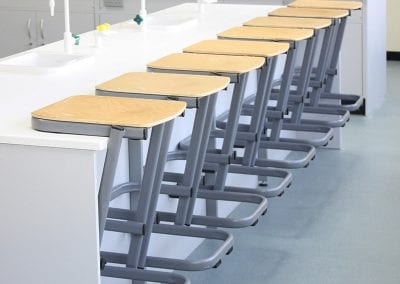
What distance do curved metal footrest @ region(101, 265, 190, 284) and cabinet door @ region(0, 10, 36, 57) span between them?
4.65m

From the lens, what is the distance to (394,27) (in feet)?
29.4

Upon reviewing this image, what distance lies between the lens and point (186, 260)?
10.6 ft

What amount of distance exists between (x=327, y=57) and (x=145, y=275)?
240cm

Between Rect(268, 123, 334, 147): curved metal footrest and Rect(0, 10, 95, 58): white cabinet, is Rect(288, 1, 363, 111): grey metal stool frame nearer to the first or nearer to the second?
Rect(268, 123, 334, 147): curved metal footrest

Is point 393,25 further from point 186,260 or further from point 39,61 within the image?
point 186,260

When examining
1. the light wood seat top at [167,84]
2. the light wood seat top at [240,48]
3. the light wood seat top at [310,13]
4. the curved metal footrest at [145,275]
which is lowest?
the curved metal footrest at [145,275]

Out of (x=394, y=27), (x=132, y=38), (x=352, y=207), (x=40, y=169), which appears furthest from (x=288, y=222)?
(x=394, y=27)

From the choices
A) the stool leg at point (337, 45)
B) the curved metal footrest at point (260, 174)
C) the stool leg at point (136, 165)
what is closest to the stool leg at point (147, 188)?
the stool leg at point (136, 165)

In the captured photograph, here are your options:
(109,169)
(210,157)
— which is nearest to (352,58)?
(210,157)

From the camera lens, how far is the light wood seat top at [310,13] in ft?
16.7

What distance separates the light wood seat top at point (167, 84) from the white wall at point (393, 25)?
18.5 ft

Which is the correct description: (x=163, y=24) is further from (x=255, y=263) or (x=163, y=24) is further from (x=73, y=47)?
(x=255, y=263)

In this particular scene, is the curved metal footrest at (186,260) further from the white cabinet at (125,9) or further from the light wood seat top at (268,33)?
the white cabinet at (125,9)

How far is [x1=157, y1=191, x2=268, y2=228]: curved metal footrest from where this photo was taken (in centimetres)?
359
